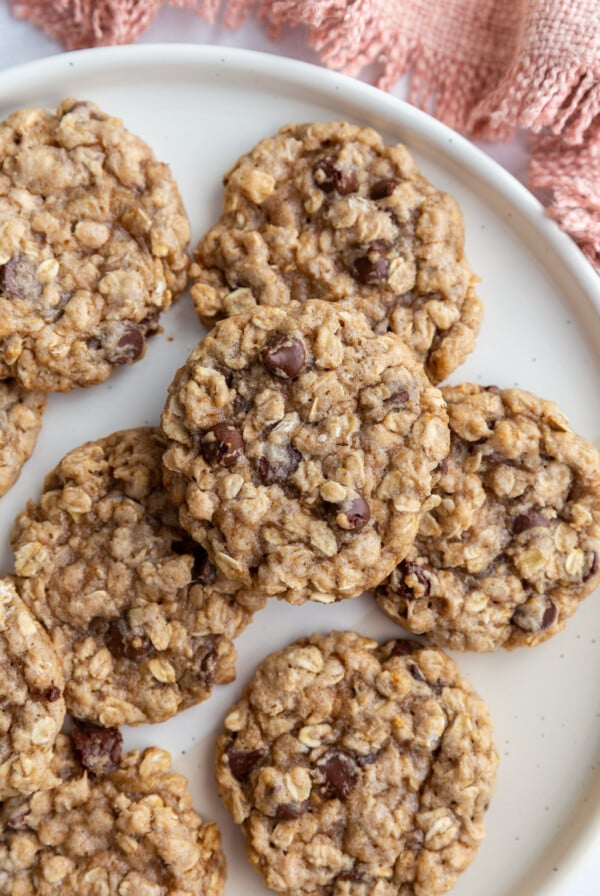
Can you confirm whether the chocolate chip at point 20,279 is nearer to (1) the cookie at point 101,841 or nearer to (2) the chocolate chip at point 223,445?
(2) the chocolate chip at point 223,445

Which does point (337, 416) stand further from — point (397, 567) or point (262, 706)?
point (262, 706)

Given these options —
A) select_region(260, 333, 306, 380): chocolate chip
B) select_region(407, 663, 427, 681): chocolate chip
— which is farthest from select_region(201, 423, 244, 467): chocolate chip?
select_region(407, 663, 427, 681): chocolate chip

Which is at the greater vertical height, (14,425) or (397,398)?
(397,398)

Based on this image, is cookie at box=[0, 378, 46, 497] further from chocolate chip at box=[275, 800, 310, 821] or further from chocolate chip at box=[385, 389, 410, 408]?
chocolate chip at box=[275, 800, 310, 821]

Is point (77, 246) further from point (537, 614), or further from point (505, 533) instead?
point (537, 614)

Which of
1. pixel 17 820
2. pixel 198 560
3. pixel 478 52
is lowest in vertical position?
pixel 17 820

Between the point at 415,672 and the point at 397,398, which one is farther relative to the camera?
the point at 415,672

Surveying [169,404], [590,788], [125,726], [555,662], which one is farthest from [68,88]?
[590,788]

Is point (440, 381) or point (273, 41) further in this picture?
point (273, 41)

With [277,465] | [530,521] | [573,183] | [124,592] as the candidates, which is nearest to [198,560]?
[124,592]
